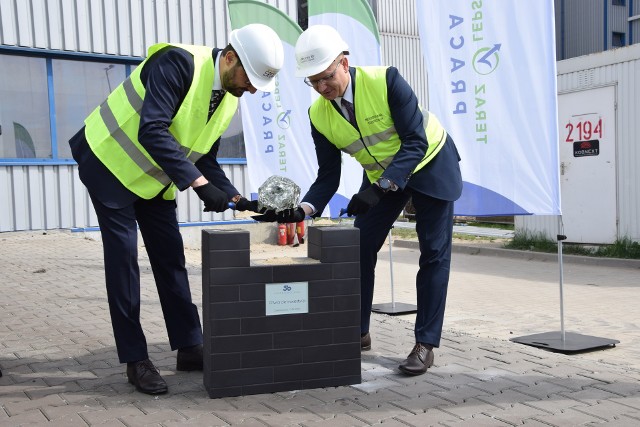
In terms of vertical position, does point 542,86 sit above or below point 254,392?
above

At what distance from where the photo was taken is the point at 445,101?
5.78m

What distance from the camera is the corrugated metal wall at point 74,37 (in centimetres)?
1146

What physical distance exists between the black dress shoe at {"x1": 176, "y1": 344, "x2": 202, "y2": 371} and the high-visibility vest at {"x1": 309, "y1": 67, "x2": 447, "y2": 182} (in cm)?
146

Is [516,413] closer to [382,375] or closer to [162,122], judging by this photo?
[382,375]

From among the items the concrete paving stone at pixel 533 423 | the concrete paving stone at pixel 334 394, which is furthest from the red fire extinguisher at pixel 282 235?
the concrete paving stone at pixel 533 423

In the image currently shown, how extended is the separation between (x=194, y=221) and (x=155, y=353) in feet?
29.3

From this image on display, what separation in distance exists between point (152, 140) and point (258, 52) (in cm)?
67

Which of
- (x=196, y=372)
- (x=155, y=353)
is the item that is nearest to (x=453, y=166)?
(x=196, y=372)

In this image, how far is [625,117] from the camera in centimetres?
1047

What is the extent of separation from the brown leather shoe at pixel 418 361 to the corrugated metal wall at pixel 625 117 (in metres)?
7.37

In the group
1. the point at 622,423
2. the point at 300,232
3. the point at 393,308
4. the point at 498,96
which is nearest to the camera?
the point at 622,423

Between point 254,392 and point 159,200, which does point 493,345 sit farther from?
point 159,200

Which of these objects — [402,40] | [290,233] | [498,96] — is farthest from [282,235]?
[402,40]

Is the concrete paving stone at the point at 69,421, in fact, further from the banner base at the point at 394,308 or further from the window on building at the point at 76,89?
the window on building at the point at 76,89
